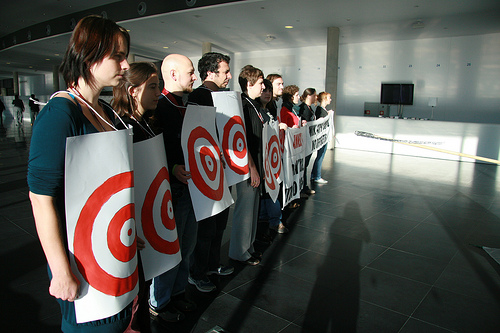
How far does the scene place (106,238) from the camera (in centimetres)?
115

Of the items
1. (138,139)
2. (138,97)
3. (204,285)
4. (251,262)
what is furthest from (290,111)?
(138,139)

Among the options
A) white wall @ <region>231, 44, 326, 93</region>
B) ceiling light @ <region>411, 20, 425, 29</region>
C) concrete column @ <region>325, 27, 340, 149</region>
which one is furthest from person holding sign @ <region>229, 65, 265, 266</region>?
white wall @ <region>231, 44, 326, 93</region>

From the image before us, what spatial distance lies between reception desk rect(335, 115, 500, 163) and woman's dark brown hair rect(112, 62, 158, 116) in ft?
34.3

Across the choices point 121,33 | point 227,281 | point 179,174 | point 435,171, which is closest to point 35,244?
point 227,281

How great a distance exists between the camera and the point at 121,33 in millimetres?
1195

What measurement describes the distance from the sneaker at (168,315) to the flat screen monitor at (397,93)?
13892 millimetres

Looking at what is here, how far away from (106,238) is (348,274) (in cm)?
241

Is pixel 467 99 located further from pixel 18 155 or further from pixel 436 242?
pixel 18 155

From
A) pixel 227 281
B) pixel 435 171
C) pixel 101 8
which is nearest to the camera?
pixel 227 281

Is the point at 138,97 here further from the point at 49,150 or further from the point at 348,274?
the point at 348,274

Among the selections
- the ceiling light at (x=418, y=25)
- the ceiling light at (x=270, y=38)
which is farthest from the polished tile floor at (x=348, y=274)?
the ceiling light at (x=270, y=38)

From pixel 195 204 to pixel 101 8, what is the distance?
1203 centimetres

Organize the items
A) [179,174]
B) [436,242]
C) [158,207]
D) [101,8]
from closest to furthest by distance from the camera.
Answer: [158,207], [179,174], [436,242], [101,8]

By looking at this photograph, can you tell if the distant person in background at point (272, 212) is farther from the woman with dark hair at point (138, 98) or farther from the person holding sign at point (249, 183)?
the woman with dark hair at point (138, 98)
